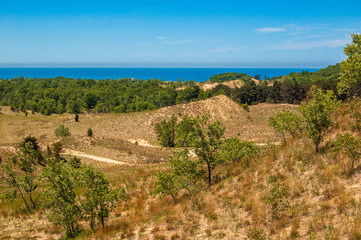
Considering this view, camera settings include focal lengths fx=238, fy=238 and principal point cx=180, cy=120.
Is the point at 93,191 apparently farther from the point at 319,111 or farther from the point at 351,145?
the point at 319,111

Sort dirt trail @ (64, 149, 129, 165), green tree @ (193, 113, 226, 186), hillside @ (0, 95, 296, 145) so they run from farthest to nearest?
hillside @ (0, 95, 296, 145) → dirt trail @ (64, 149, 129, 165) → green tree @ (193, 113, 226, 186)

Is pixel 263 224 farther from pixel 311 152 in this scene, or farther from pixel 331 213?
pixel 311 152

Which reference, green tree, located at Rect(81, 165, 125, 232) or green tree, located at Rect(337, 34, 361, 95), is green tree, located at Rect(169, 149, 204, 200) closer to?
Answer: green tree, located at Rect(81, 165, 125, 232)

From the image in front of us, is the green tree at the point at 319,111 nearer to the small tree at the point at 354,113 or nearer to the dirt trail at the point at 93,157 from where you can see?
the small tree at the point at 354,113

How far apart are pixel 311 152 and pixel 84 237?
1796cm

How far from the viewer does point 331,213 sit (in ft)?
40.0

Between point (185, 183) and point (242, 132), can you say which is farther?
point (242, 132)

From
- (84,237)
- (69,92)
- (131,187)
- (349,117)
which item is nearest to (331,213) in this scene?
(349,117)

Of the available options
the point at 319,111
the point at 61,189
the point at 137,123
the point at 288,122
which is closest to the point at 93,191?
the point at 61,189

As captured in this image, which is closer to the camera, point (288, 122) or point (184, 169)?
point (184, 169)

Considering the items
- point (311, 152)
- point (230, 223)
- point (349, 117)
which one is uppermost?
point (349, 117)

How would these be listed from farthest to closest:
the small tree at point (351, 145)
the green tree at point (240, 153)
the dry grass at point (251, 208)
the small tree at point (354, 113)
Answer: the green tree at point (240, 153), the small tree at point (354, 113), the small tree at point (351, 145), the dry grass at point (251, 208)

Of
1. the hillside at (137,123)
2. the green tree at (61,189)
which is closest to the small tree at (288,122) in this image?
the green tree at (61,189)

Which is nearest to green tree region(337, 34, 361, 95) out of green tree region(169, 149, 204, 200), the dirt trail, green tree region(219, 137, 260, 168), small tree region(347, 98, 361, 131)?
small tree region(347, 98, 361, 131)
